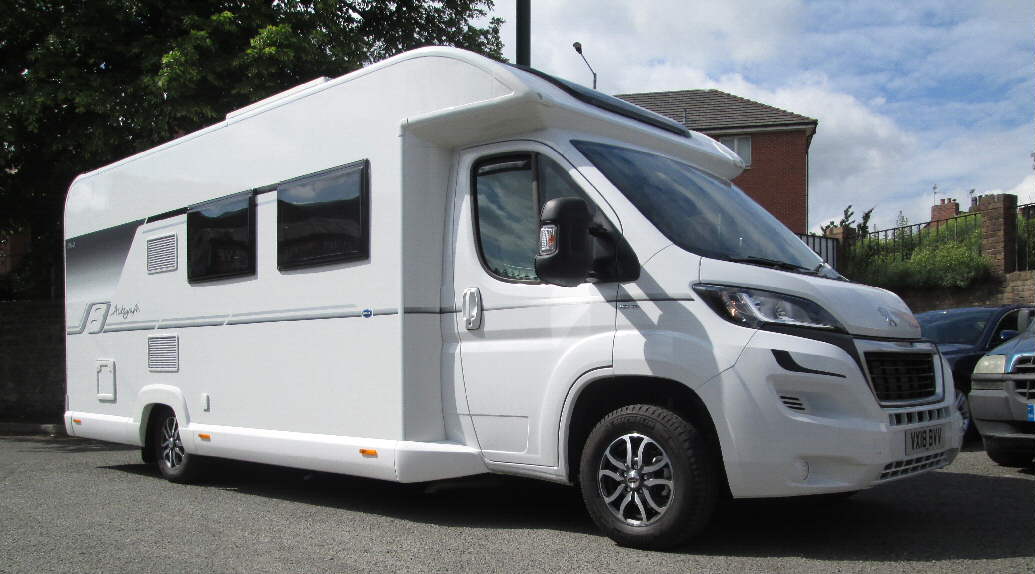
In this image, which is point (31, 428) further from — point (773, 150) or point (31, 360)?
point (773, 150)

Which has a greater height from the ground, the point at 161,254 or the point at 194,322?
the point at 161,254

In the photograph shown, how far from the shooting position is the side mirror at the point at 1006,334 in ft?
33.0

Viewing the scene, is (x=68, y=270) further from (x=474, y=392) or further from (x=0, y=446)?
(x=474, y=392)

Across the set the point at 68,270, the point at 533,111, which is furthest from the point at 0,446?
the point at 533,111

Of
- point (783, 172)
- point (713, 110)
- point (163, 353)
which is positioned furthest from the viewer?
point (713, 110)

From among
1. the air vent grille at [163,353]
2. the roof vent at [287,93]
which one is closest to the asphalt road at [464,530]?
the air vent grille at [163,353]

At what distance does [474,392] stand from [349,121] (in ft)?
6.94

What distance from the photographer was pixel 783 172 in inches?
1427

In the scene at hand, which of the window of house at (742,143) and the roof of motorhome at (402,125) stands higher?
the window of house at (742,143)

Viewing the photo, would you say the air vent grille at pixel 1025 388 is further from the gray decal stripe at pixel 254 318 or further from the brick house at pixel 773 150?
the brick house at pixel 773 150

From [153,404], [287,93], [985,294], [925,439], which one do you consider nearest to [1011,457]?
[925,439]

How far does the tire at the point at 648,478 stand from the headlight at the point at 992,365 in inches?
147

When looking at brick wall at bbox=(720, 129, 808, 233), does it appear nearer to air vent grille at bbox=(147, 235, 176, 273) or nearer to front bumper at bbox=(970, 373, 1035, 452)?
front bumper at bbox=(970, 373, 1035, 452)

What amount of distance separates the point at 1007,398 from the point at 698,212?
11.3ft
